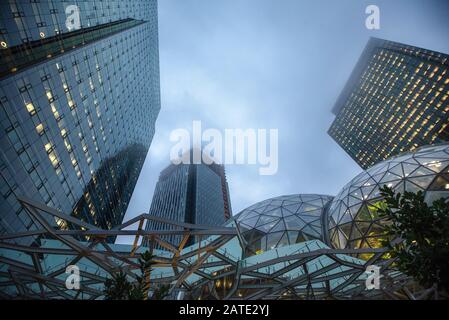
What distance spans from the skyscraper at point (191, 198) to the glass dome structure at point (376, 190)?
102 m

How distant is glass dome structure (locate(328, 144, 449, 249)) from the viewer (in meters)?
17.1

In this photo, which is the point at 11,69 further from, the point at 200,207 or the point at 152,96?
the point at 200,207

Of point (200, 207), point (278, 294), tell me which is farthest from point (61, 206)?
point (200, 207)

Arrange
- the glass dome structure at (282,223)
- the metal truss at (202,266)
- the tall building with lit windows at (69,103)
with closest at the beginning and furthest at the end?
the metal truss at (202,266) < the glass dome structure at (282,223) < the tall building with lit windows at (69,103)

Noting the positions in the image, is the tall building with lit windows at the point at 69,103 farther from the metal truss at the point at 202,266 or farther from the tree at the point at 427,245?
the tree at the point at 427,245

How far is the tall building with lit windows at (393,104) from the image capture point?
92.9 meters

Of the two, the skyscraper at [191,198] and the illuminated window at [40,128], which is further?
the skyscraper at [191,198]

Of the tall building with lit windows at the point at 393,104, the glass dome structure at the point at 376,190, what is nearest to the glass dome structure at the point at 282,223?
the glass dome structure at the point at 376,190

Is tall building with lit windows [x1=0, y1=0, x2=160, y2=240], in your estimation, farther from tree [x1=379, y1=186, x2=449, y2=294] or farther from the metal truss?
tree [x1=379, y1=186, x2=449, y2=294]

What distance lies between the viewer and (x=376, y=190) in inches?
763

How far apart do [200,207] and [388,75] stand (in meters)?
120

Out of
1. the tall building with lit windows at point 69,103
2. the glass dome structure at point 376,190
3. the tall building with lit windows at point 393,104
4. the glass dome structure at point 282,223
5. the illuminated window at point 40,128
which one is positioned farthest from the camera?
the tall building with lit windows at point 393,104

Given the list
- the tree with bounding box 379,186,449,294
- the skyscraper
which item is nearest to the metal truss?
the tree with bounding box 379,186,449,294

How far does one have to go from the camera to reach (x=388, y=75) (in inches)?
4685
